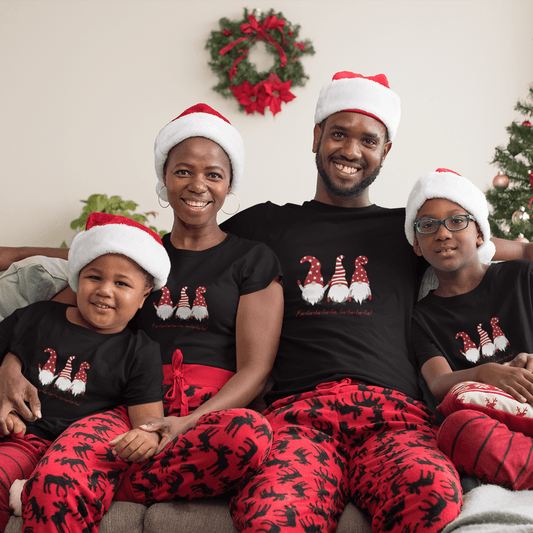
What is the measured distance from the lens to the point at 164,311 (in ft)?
4.82

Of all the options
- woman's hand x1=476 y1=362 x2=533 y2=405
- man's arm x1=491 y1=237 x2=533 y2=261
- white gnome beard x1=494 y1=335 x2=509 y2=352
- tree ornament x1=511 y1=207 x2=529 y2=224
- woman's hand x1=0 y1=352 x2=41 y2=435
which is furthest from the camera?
tree ornament x1=511 y1=207 x2=529 y2=224

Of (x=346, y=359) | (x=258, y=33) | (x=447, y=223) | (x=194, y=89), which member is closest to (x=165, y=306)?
(x=346, y=359)

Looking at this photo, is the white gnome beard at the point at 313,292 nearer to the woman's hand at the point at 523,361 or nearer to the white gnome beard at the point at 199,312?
the white gnome beard at the point at 199,312

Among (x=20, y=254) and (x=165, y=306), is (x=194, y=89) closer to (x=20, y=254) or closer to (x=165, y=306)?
(x=20, y=254)

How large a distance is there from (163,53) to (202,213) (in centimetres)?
214

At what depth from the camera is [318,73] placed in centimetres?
332

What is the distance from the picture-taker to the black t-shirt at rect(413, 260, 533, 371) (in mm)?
1342

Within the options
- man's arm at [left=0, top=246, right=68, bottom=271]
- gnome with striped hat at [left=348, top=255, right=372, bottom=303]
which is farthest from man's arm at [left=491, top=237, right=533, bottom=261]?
man's arm at [left=0, top=246, right=68, bottom=271]

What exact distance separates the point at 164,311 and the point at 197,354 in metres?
0.16

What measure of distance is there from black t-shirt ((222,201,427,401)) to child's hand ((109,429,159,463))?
0.43m

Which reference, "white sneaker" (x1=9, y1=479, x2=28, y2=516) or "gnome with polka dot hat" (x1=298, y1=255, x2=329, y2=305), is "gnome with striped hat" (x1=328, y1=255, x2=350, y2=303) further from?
"white sneaker" (x1=9, y1=479, x2=28, y2=516)

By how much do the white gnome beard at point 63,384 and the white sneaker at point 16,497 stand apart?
Result: 0.80ft

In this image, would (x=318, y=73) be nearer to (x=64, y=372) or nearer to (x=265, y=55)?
(x=265, y=55)

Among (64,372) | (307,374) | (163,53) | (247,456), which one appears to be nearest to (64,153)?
(163,53)
